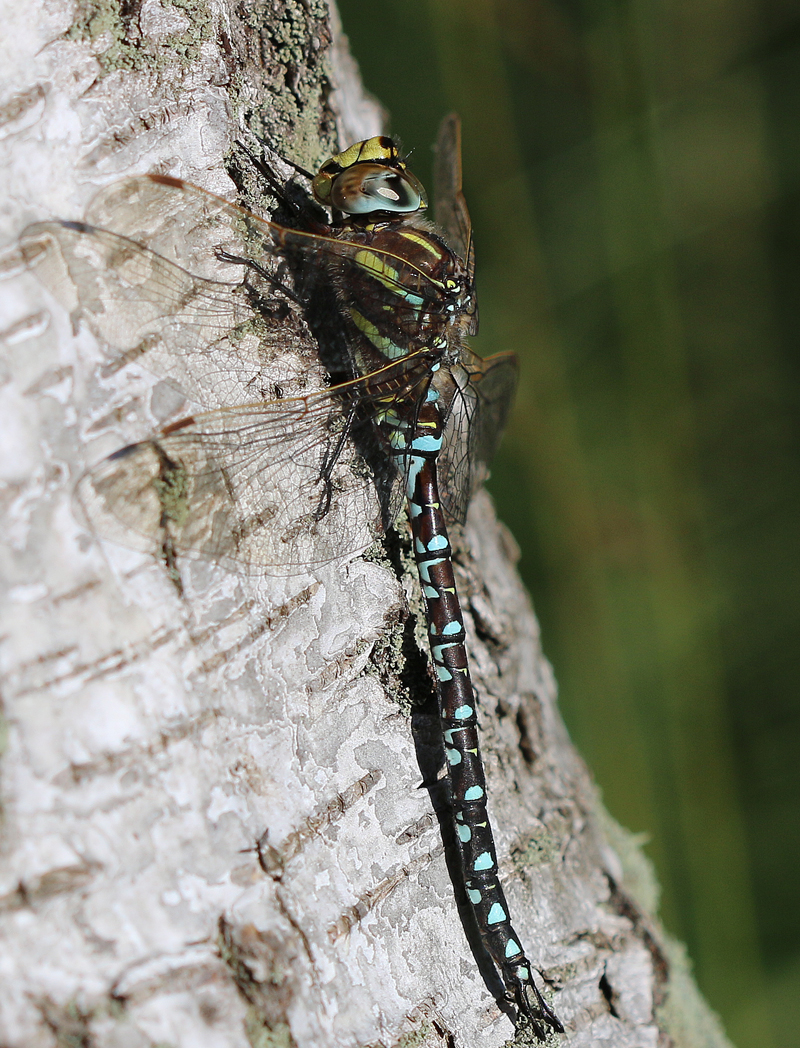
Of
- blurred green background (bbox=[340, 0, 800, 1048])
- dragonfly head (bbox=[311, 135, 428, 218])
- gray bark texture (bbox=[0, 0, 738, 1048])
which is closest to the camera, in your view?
gray bark texture (bbox=[0, 0, 738, 1048])

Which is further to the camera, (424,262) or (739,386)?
(739,386)

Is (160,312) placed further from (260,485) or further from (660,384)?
(660,384)

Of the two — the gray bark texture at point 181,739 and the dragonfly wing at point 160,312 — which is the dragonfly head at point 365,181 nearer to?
the gray bark texture at point 181,739

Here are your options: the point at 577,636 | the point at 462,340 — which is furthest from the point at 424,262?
the point at 577,636

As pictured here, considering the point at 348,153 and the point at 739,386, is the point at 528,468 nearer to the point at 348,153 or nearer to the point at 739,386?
the point at 739,386

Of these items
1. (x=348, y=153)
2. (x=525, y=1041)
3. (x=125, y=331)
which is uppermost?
(x=348, y=153)

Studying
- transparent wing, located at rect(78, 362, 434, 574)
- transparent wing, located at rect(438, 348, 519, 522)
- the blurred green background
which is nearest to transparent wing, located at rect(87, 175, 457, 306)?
transparent wing, located at rect(78, 362, 434, 574)

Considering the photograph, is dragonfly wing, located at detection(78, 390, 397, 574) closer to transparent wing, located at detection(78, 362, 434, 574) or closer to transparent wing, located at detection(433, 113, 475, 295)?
transparent wing, located at detection(78, 362, 434, 574)
